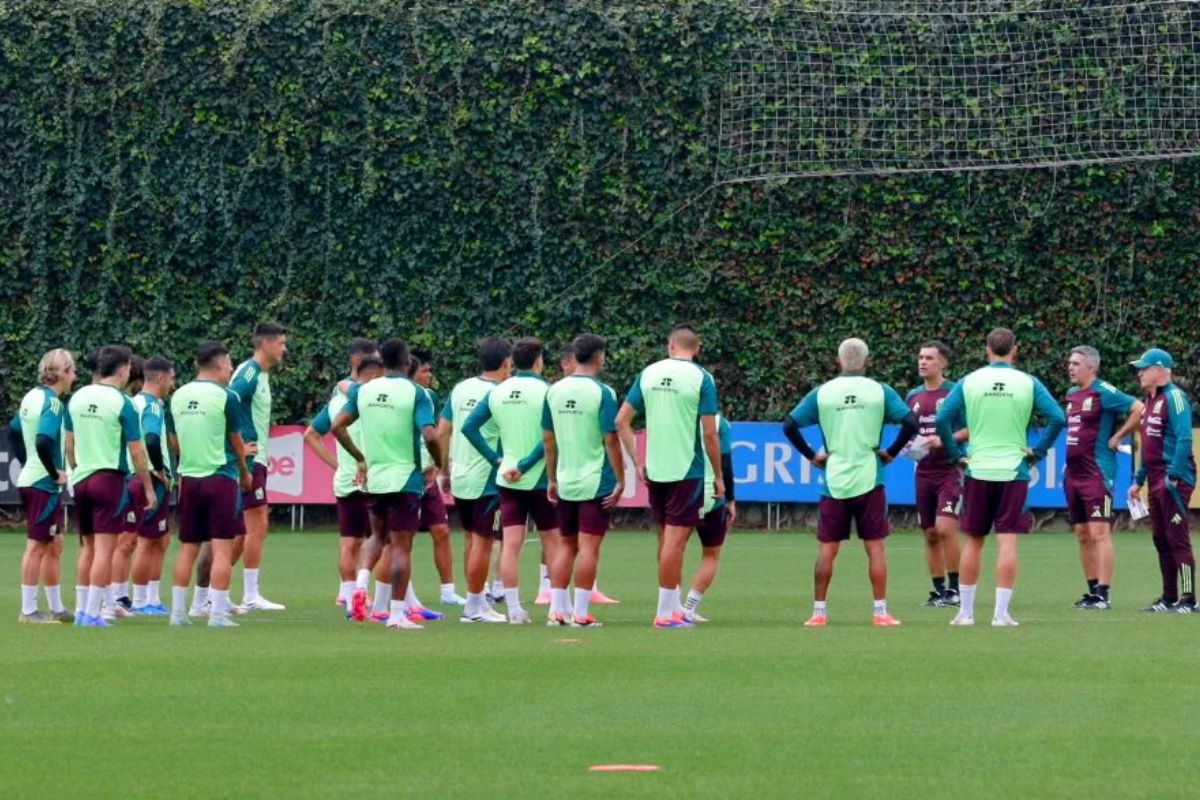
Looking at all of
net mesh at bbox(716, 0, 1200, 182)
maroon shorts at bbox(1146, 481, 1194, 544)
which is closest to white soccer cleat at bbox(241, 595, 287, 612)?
maroon shorts at bbox(1146, 481, 1194, 544)

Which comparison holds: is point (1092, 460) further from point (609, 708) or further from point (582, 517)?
point (609, 708)

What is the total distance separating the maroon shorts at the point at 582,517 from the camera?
16.3 meters

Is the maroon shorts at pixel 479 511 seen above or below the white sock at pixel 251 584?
above

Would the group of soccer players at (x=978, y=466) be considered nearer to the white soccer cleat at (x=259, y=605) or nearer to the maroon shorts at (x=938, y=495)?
the maroon shorts at (x=938, y=495)

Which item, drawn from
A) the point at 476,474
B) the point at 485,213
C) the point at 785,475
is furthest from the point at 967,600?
the point at 485,213

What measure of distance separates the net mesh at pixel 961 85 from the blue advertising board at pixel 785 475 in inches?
144

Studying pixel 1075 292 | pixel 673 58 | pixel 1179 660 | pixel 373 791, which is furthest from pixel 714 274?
pixel 373 791

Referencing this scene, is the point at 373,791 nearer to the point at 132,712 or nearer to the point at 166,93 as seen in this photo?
the point at 132,712

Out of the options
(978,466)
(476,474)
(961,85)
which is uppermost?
(961,85)

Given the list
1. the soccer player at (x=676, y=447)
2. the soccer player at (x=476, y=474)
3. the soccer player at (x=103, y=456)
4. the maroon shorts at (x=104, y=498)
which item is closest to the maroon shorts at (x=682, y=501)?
the soccer player at (x=676, y=447)

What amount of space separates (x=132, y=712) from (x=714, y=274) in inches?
835

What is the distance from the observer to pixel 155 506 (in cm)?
1792

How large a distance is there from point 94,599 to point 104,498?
2.51 feet

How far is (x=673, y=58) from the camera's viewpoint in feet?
103
